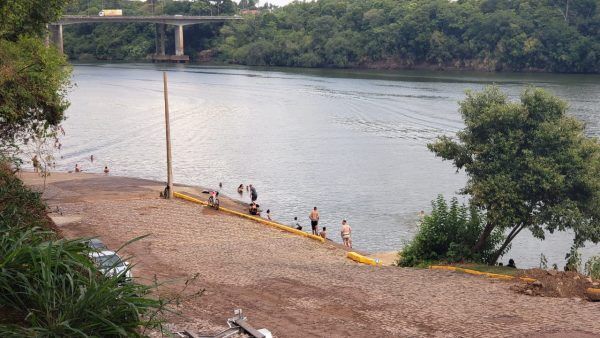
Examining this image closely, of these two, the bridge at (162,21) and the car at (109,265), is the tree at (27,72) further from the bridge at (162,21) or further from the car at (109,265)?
the bridge at (162,21)

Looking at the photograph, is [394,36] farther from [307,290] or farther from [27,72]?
[307,290]

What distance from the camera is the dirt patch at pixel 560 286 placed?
57.3 ft

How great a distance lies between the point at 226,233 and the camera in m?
26.9

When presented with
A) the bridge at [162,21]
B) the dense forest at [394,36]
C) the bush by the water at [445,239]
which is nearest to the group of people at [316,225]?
the bush by the water at [445,239]

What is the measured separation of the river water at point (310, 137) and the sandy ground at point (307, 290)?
697cm

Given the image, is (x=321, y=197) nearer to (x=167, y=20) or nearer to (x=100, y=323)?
(x=100, y=323)

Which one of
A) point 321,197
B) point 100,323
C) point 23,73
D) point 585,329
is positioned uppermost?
point 23,73

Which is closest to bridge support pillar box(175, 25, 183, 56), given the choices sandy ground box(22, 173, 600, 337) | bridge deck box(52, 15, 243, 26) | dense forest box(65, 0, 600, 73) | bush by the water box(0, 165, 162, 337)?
bridge deck box(52, 15, 243, 26)

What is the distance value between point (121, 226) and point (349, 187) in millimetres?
21324

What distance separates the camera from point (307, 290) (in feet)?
58.0

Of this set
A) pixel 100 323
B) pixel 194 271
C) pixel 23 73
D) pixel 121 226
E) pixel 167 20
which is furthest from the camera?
pixel 167 20

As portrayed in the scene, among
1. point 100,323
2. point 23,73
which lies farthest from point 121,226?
point 100,323

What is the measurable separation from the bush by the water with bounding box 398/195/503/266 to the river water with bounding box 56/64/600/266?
23.6 ft

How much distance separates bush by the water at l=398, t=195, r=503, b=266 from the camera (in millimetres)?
24531
